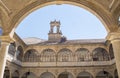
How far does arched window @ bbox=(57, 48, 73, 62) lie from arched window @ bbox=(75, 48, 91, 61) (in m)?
1.02

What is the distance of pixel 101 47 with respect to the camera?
24.6 m

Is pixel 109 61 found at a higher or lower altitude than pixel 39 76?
higher

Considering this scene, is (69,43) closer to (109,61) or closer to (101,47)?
(101,47)

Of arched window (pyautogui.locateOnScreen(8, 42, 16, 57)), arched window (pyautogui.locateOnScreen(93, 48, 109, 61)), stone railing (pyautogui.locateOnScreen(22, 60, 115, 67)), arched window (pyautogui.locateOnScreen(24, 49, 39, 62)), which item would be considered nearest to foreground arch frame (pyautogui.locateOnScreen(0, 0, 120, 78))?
arched window (pyautogui.locateOnScreen(8, 42, 16, 57))

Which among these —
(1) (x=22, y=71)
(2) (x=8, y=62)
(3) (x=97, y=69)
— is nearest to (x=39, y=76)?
(1) (x=22, y=71)

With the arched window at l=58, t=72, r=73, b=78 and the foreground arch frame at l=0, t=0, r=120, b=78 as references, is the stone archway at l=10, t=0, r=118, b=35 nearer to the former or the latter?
the foreground arch frame at l=0, t=0, r=120, b=78

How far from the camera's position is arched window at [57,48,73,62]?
81.2ft

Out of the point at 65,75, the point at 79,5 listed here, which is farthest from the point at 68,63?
the point at 79,5

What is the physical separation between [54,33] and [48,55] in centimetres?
634

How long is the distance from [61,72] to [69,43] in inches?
175

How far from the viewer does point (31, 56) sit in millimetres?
25641

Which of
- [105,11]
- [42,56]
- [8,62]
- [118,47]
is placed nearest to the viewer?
[118,47]

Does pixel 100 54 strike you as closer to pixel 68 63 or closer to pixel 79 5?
pixel 68 63

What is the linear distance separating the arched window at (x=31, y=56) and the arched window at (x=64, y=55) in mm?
3313
